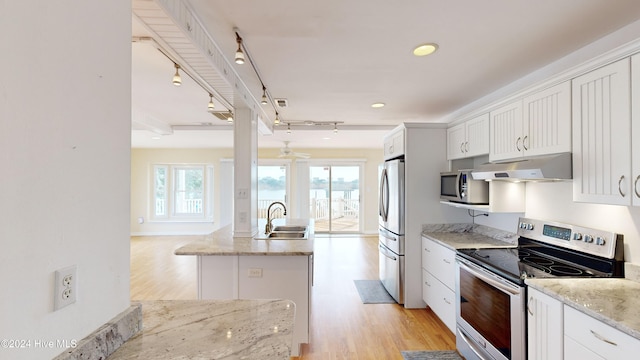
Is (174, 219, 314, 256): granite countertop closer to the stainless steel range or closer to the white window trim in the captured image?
the stainless steel range

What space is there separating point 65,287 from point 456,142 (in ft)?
10.6

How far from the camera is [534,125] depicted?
204 cm

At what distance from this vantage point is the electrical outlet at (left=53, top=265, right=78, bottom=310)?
2.54 ft

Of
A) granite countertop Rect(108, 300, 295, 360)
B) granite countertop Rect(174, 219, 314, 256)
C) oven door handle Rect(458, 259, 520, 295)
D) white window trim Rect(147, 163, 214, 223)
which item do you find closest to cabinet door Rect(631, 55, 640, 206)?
oven door handle Rect(458, 259, 520, 295)

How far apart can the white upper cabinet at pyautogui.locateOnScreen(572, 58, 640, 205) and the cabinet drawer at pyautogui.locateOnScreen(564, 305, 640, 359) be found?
24.5 inches

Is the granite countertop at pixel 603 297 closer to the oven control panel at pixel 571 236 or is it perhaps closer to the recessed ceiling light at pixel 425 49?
the oven control panel at pixel 571 236

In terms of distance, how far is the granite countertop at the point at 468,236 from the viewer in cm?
261

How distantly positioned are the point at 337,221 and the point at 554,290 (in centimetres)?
637

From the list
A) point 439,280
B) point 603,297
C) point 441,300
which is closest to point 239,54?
point 603,297

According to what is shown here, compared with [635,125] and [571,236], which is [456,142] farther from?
[635,125]

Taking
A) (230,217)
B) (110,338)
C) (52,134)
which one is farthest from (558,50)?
(230,217)

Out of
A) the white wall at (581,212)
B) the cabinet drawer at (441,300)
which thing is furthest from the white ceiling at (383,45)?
the cabinet drawer at (441,300)

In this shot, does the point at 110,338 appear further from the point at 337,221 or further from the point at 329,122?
the point at 337,221

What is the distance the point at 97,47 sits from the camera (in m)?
0.92
